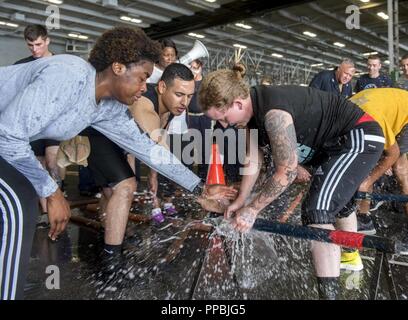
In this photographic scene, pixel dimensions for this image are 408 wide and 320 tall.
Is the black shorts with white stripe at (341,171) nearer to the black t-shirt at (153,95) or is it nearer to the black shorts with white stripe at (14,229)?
the black shorts with white stripe at (14,229)

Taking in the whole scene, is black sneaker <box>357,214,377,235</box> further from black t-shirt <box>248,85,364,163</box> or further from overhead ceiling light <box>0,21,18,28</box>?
overhead ceiling light <box>0,21,18,28</box>

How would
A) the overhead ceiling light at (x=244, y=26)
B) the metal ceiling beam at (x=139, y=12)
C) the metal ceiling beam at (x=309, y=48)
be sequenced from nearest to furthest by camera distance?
the metal ceiling beam at (x=139, y=12) → the metal ceiling beam at (x=309, y=48) → the overhead ceiling light at (x=244, y=26)

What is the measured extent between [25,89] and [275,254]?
2423 mm

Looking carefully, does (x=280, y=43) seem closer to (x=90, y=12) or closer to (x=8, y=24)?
(x=90, y=12)

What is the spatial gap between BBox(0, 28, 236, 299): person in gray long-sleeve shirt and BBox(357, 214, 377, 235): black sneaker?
118 inches

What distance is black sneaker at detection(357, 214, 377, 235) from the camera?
14.0ft

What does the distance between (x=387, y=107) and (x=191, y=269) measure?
2110 mm

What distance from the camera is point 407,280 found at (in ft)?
9.81

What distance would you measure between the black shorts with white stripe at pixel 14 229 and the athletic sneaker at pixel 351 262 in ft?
7.52

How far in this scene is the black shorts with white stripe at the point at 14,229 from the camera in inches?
67.2

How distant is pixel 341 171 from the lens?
8.19 feet
